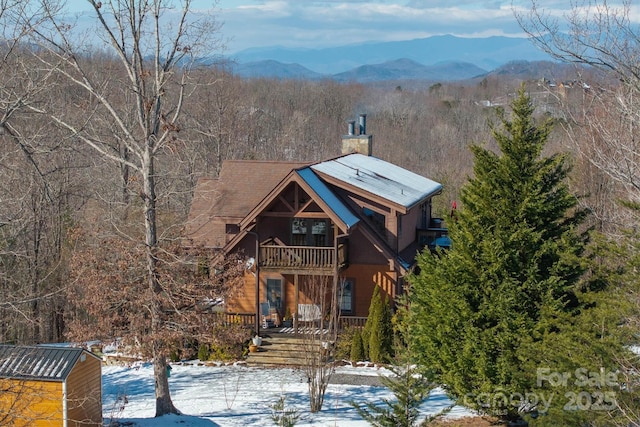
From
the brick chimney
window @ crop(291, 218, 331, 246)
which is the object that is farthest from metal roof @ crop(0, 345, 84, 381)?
the brick chimney

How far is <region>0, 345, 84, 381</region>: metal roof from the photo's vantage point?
57.1ft

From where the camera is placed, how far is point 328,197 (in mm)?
25125

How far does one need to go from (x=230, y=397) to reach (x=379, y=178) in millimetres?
11831

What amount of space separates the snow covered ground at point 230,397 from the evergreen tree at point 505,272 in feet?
11.7

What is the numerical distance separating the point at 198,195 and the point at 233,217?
3028 millimetres

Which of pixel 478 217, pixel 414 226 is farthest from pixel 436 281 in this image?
pixel 414 226

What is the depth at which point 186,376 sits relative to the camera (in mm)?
23797

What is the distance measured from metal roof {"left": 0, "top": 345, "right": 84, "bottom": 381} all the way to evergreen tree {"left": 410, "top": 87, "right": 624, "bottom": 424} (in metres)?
9.08

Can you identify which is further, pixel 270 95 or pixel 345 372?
pixel 270 95

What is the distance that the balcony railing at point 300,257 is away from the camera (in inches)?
985

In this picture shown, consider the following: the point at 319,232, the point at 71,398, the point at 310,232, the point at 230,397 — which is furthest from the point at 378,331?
the point at 71,398

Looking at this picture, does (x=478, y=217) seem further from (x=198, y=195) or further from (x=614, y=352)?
(x=198, y=195)

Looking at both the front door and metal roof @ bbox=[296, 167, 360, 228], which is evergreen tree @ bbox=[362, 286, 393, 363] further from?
the front door

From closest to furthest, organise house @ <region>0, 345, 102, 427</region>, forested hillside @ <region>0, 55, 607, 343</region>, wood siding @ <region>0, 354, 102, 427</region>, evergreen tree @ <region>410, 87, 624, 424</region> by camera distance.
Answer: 1. evergreen tree @ <region>410, 87, 624, 424</region>
2. wood siding @ <region>0, 354, 102, 427</region>
3. house @ <region>0, 345, 102, 427</region>
4. forested hillside @ <region>0, 55, 607, 343</region>
